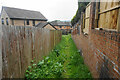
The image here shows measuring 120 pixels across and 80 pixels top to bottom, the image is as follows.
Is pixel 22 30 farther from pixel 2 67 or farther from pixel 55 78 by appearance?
pixel 55 78

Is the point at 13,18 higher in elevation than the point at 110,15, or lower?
higher

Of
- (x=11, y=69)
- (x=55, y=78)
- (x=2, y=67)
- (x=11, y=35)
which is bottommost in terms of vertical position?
(x=55, y=78)

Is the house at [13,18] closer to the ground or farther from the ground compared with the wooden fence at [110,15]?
farther from the ground

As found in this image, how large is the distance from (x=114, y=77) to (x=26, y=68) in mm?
2643

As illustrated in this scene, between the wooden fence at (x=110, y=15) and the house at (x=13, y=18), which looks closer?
the wooden fence at (x=110, y=15)

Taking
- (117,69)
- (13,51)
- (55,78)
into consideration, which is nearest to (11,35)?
(13,51)

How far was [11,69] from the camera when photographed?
212cm

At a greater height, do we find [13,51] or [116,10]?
[116,10]

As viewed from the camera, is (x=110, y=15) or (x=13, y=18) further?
(x=13, y=18)

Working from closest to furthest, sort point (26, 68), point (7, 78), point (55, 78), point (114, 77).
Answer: point (114, 77), point (7, 78), point (26, 68), point (55, 78)

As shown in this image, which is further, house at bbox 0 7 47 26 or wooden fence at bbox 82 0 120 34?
house at bbox 0 7 47 26

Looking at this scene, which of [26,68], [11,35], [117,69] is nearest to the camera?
[117,69]

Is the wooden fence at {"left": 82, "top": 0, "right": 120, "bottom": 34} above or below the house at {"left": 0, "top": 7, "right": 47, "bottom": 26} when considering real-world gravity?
below

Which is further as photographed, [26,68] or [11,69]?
[26,68]
